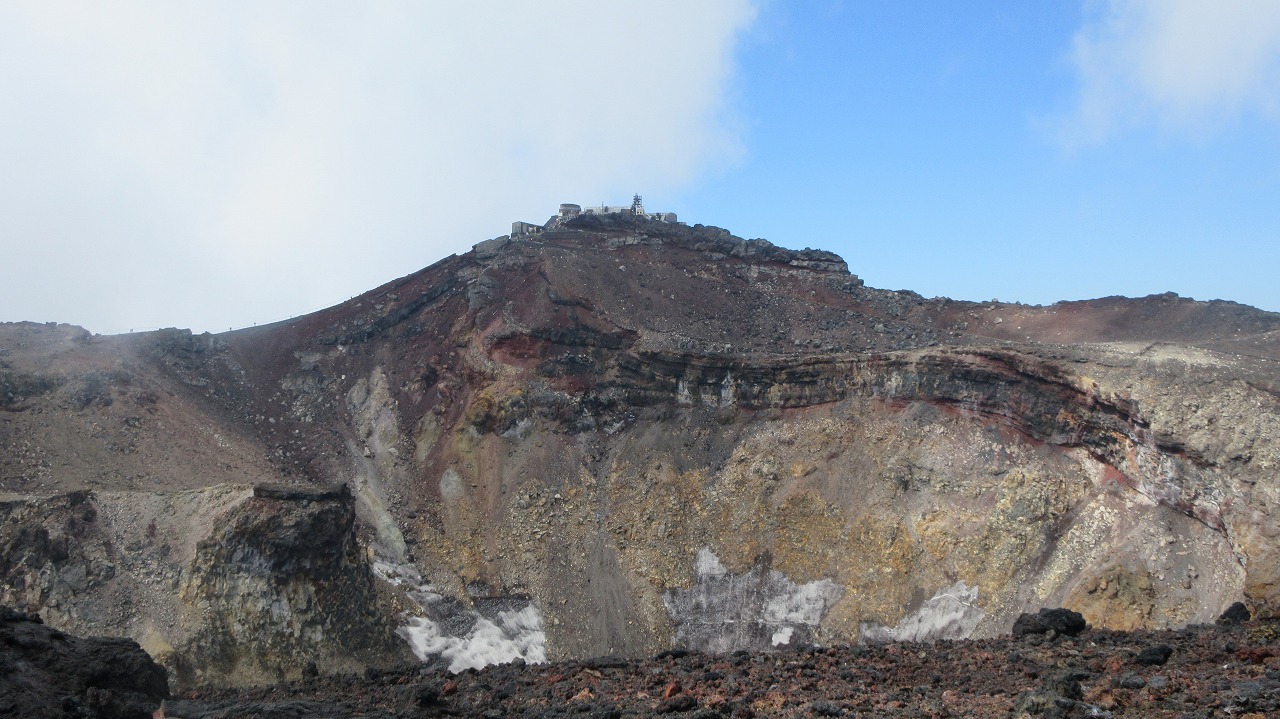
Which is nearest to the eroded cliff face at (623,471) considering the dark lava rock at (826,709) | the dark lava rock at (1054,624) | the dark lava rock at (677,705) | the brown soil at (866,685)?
the dark lava rock at (1054,624)

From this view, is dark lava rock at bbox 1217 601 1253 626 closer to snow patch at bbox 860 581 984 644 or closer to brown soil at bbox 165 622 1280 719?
brown soil at bbox 165 622 1280 719

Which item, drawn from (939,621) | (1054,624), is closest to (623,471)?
(939,621)

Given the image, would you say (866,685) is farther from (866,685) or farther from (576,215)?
(576,215)

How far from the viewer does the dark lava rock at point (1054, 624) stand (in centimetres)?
2447

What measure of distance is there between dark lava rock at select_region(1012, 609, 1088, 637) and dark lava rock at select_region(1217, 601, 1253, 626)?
10.9 ft

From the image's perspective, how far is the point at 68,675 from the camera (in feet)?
52.9

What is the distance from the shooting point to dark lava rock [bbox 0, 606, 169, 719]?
585 inches

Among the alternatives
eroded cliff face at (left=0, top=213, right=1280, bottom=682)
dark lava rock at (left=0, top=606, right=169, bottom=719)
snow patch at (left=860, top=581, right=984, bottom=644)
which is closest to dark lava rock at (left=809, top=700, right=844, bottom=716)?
dark lava rock at (left=0, top=606, right=169, bottom=719)

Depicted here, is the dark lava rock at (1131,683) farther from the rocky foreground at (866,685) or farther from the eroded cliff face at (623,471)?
the eroded cliff face at (623,471)

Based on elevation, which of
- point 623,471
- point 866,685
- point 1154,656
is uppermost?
point 623,471

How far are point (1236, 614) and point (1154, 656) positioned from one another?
6.65m

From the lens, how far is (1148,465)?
30188mm

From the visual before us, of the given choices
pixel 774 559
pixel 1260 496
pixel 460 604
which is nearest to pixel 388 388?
pixel 460 604

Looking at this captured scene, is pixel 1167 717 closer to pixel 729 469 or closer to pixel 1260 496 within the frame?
pixel 1260 496
